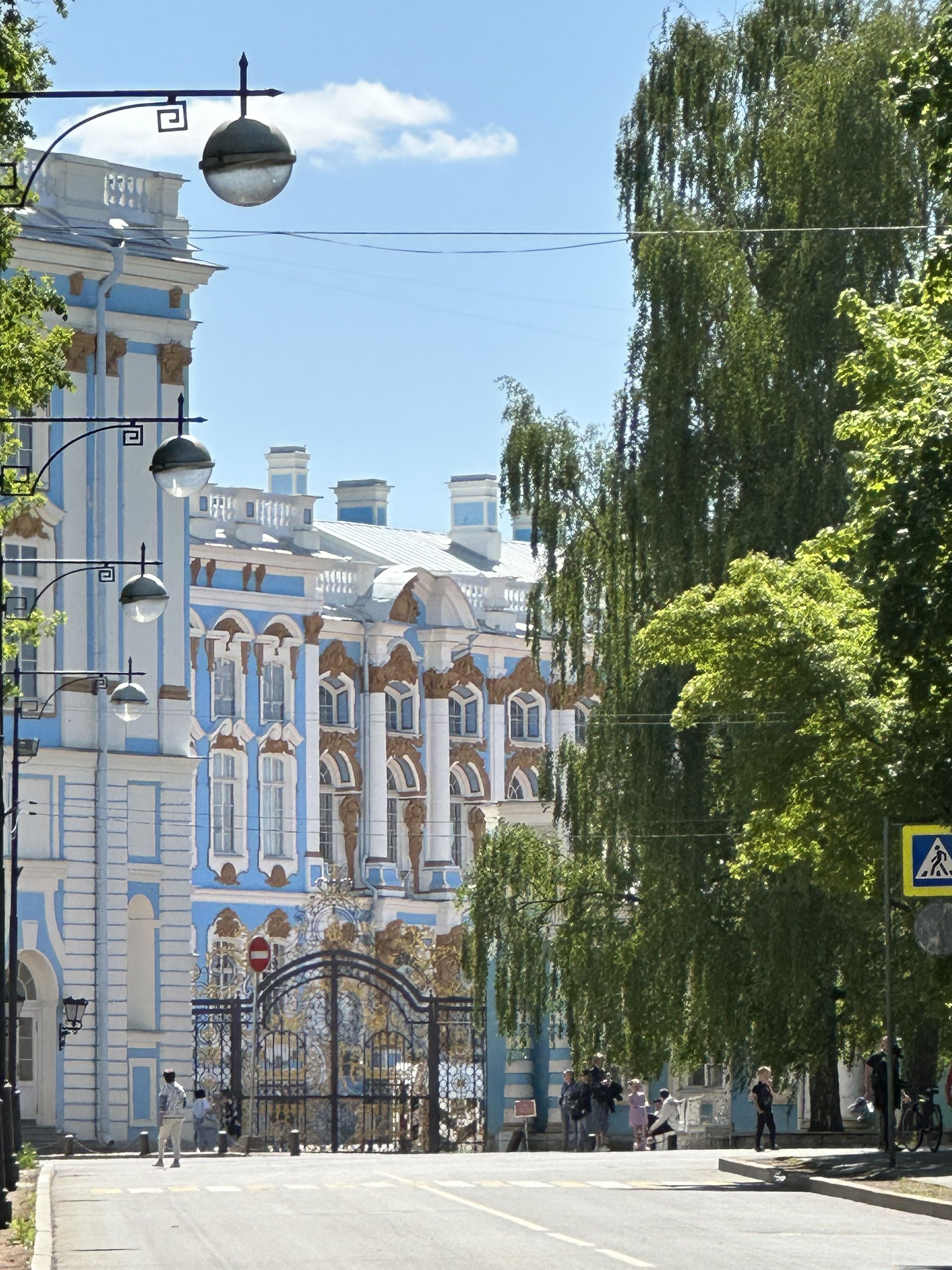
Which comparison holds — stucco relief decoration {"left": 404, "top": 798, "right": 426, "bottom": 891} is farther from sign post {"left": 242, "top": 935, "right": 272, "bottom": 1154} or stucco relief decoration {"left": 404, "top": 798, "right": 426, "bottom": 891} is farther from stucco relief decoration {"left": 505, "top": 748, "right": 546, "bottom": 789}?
sign post {"left": 242, "top": 935, "right": 272, "bottom": 1154}

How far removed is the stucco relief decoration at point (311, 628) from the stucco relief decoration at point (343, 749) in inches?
121

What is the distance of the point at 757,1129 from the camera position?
3728cm

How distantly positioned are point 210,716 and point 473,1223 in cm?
5183

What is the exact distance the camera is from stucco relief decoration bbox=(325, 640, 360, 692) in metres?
78.2

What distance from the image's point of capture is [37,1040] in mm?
47719

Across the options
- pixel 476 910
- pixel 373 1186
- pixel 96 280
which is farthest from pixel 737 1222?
pixel 96 280

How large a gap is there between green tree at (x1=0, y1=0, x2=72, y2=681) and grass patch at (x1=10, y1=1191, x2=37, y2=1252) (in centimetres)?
611

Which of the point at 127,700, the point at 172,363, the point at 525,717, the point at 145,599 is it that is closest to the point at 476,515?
the point at 525,717

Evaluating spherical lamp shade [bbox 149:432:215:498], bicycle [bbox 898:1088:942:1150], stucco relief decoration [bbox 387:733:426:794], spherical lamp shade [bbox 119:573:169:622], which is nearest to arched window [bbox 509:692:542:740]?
stucco relief decoration [bbox 387:733:426:794]

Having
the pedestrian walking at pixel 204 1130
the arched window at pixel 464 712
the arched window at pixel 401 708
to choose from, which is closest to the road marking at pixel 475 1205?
the pedestrian walking at pixel 204 1130

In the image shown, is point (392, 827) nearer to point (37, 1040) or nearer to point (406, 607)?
point (406, 607)

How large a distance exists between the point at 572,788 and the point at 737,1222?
1725cm

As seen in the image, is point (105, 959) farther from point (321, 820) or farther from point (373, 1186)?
point (321, 820)

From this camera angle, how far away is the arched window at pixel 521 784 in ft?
275
